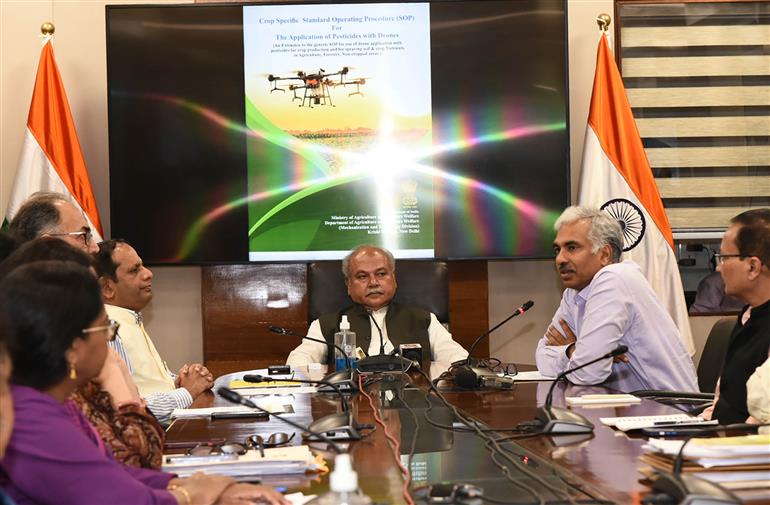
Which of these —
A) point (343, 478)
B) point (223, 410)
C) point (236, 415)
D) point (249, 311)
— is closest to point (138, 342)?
point (223, 410)

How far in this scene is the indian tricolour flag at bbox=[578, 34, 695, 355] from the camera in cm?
514

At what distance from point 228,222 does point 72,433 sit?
371 centimetres

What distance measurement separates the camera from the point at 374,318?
4652 millimetres

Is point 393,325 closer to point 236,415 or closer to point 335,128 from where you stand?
point 335,128

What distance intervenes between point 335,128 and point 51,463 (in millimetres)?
3865

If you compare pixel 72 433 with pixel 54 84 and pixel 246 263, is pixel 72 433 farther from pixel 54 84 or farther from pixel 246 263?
pixel 54 84

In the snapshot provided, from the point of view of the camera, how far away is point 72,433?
151cm

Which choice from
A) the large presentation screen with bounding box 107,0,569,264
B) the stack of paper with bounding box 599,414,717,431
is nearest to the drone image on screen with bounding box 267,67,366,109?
the large presentation screen with bounding box 107,0,569,264

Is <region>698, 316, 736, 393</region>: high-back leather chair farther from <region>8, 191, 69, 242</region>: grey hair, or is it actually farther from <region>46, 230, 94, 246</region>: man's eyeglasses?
<region>8, 191, 69, 242</region>: grey hair

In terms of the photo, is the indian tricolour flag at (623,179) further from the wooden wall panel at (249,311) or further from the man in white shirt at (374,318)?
the wooden wall panel at (249,311)

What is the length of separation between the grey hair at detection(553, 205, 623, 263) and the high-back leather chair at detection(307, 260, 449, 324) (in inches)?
33.7

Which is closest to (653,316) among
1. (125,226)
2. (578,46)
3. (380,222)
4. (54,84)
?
(380,222)

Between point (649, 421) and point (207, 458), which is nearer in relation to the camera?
point (207, 458)

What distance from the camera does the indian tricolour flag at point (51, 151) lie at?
A: 16.8 feet
